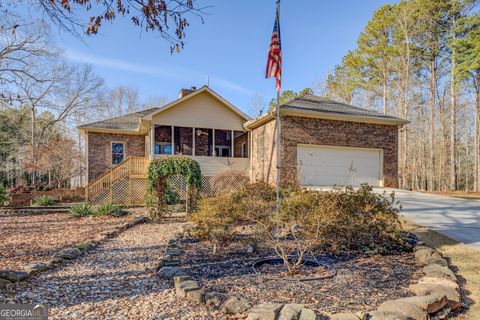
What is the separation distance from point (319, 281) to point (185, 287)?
1763 millimetres

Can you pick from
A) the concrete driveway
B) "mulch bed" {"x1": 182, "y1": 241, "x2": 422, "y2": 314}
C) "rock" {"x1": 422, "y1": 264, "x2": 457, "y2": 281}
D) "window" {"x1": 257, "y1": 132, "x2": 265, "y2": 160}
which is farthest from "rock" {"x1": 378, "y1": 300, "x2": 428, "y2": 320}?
"window" {"x1": 257, "y1": 132, "x2": 265, "y2": 160}

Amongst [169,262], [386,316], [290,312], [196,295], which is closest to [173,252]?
[169,262]

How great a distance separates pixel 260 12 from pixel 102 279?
25.5 feet

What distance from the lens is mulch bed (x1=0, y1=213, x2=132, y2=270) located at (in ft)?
17.1

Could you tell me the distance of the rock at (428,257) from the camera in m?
4.67

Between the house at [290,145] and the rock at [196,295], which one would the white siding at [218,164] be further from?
the rock at [196,295]

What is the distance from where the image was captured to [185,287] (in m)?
3.52

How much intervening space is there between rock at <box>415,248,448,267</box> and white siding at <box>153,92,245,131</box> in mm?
12204

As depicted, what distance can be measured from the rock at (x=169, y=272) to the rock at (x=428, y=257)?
3830mm

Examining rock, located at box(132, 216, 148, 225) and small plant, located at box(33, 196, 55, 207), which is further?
small plant, located at box(33, 196, 55, 207)

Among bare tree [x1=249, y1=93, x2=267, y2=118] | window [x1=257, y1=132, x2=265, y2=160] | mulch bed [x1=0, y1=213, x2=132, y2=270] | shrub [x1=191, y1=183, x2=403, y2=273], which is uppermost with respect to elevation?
bare tree [x1=249, y1=93, x2=267, y2=118]

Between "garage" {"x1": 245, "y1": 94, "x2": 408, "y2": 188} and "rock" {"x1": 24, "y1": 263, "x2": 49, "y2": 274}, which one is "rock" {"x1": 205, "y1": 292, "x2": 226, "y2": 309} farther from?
"garage" {"x1": 245, "y1": 94, "x2": 408, "y2": 188}

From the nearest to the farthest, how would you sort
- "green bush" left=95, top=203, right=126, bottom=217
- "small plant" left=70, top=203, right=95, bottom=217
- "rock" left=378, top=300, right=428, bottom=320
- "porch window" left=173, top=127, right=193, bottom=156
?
"rock" left=378, top=300, right=428, bottom=320
"green bush" left=95, top=203, right=126, bottom=217
"small plant" left=70, top=203, right=95, bottom=217
"porch window" left=173, top=127, right=193, bottom=156

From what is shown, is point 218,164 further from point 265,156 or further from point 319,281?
point 319,281
